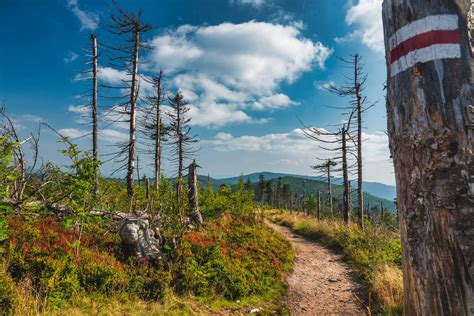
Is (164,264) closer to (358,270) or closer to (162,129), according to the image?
(358,270)

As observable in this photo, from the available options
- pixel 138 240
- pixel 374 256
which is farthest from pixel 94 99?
pixel 374 256

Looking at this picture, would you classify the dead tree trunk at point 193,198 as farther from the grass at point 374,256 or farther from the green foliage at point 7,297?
the green foliage at point 7,297

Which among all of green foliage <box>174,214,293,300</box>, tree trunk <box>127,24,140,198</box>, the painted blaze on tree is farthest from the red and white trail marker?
tree trunk <box>127,24,140,198</box>

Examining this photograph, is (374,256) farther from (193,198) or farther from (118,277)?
(118,277)

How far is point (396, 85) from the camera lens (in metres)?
1.48

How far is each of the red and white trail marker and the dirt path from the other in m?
5.84

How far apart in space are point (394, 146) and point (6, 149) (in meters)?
5.90

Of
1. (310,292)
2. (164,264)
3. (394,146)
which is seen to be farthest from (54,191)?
(394,146)

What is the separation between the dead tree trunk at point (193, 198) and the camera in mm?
13547

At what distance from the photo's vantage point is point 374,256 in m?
10.5

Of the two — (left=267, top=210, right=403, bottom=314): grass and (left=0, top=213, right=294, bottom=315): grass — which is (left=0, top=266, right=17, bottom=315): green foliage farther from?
(left=267, top=210, right=403, bottom=314): grass

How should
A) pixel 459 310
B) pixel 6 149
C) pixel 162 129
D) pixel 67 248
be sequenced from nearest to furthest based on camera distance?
pixel 459 310, pixel 6 149, pixel 67 248, pixel 162 129

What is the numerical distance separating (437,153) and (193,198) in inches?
529

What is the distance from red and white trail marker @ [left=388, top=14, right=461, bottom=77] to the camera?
1.29 m
